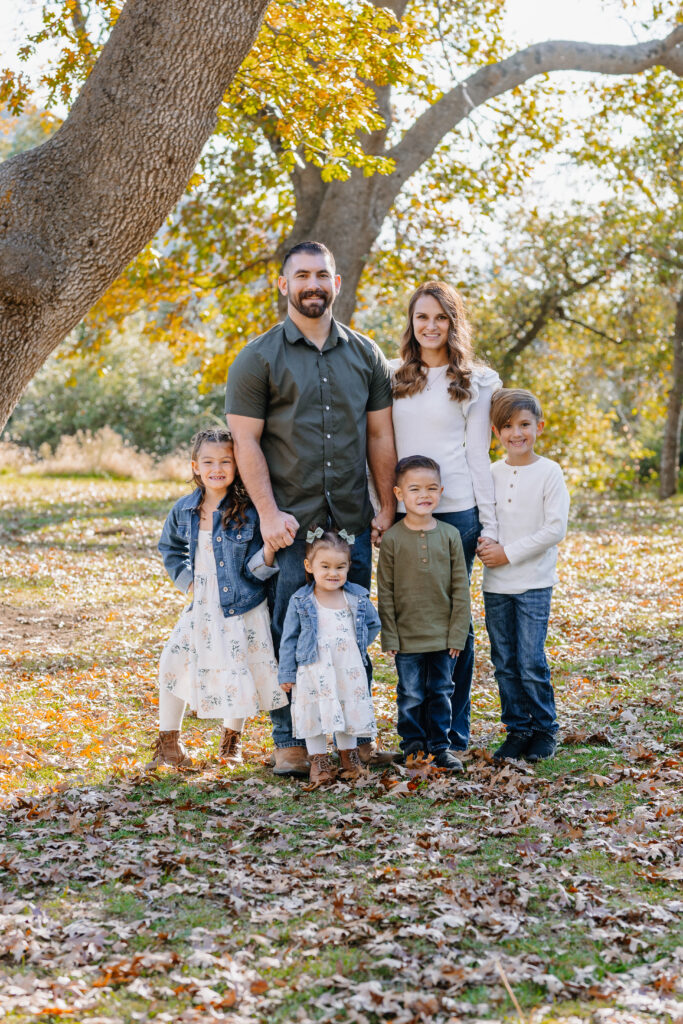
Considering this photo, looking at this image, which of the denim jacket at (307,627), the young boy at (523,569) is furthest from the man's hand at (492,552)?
the denim jacket at (307,627)

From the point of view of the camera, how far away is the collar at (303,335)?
5.31m

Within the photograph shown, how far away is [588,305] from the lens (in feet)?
76.7

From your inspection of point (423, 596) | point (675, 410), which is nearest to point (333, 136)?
point (423, 596)

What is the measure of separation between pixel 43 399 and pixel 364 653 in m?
24.1

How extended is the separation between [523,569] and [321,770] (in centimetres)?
152

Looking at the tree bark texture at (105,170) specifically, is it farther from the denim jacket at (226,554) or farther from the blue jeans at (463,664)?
the blue jeans at (463,664)

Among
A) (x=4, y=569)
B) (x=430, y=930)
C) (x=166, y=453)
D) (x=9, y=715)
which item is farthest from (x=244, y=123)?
(x=166, y=453)

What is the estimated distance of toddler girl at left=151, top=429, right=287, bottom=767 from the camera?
5.44m

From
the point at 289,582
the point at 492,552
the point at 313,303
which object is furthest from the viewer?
the point at 492,552

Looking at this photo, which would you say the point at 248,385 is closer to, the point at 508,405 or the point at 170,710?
the point at 508,405

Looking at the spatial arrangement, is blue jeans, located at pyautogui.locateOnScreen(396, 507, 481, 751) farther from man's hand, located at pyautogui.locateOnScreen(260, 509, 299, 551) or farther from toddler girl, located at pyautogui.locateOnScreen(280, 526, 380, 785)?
man's hand, located at pyautogui.locateOnScreen(260, 509, 299, 551)

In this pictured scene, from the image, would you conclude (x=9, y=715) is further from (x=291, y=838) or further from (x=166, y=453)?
(x=166, y=453)

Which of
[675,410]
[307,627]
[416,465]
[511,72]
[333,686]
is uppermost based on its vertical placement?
[511,72]

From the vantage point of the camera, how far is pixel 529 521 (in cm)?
559
